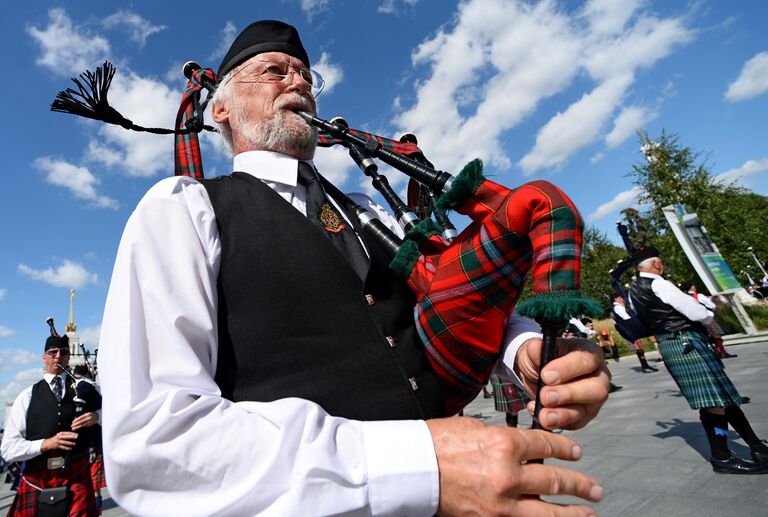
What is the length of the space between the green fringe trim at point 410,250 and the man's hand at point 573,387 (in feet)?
1.72

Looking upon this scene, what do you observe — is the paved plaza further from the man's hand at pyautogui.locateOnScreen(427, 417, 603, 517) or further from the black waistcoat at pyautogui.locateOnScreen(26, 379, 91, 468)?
the man's hand at pyautogui.locateOnScreen(427, 417, 603, 517)

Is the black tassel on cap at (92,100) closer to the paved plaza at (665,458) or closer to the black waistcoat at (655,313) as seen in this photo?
the paved plaza at (665,458)

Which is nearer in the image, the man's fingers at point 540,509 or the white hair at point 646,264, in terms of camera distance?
the man's fingers at point 540,509

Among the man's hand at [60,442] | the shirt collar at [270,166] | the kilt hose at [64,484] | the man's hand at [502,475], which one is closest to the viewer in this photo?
the man's hand at [502,475]

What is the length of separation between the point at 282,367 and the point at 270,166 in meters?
0.79

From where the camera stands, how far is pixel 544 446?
0.79 metres

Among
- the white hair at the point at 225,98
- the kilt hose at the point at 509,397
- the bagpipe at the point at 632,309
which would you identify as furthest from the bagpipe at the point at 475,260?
the kilt hose at the point at 509,397

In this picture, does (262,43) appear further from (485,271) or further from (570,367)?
(570,367)

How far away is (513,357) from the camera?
50.4 inches

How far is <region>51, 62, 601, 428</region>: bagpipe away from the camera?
95cm

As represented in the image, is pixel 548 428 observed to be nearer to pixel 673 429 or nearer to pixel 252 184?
pixel 252 184

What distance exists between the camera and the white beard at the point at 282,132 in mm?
1707

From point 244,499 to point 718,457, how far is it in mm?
4632

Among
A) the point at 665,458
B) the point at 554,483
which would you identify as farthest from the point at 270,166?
the point at 665,458
